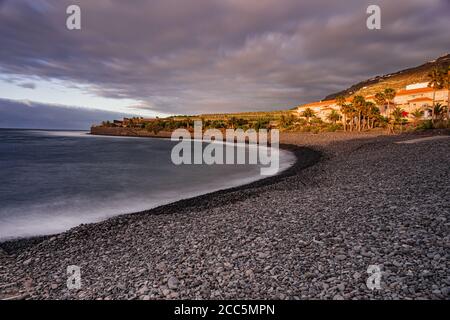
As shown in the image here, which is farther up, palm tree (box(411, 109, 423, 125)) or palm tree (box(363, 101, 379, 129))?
palm tree (box(363, 101, 379, 129))

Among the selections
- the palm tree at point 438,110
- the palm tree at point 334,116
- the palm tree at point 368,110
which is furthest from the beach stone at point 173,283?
the palm tree at point 334,116

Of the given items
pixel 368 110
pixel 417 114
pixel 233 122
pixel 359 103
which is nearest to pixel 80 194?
pixel 359 103

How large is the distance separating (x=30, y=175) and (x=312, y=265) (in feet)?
131

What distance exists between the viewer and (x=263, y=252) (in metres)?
7.88

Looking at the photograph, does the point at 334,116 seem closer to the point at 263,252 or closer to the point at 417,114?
the point at 417,114

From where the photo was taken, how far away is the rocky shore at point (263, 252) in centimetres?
616

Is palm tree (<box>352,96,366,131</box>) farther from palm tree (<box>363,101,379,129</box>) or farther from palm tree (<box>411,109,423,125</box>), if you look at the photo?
palm tree (<box>411,109,423,125</box>)

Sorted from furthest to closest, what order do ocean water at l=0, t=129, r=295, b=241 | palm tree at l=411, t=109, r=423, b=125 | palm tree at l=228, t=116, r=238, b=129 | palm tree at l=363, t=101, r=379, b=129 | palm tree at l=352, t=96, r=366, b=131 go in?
palm tree at l=228, t=116, r=238, b=129, palm tree at l=363, t=101, r=379, b=129, palm tree at l=352, t=96, r=366, b=131, palm tree at l=411, t=109, r=423, b=125, ocean water at l=0, t=129, r=295, b=241

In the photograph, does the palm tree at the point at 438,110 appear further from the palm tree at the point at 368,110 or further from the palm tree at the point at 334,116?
the palm tree at the point at 334,116

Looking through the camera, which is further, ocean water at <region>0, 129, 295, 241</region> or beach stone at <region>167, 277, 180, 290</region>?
ocean water at <region>0, 129, 295, 241</region>

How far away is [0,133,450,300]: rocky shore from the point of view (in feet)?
20.2

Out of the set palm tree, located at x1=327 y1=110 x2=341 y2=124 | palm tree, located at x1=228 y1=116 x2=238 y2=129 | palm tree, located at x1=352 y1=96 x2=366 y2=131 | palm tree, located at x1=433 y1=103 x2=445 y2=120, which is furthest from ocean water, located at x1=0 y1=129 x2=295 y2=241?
palm tree, located at x1=228 y1=116 x2=238 y2=129
